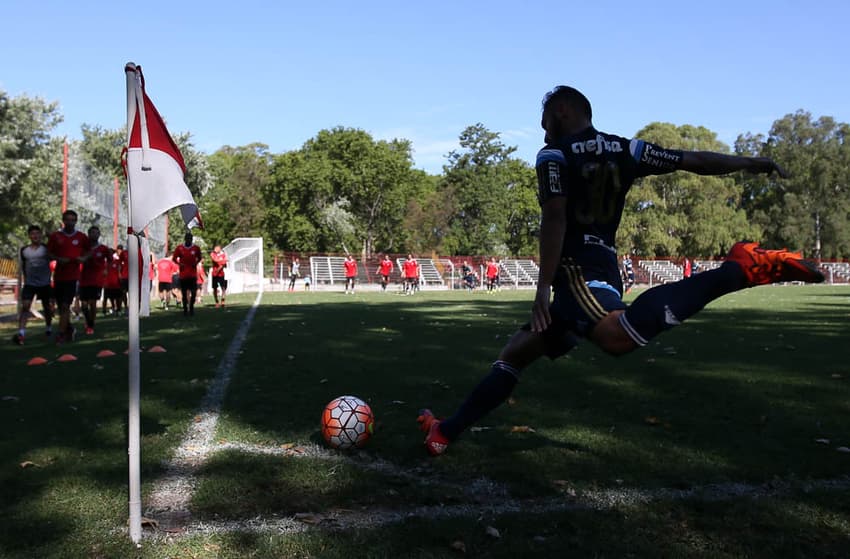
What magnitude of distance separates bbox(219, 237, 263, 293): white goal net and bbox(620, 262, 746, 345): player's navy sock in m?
37.5

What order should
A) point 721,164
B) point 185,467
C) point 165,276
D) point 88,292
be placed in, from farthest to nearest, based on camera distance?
point 165,276 → point 88,292 → point 185,467 → point 721,164

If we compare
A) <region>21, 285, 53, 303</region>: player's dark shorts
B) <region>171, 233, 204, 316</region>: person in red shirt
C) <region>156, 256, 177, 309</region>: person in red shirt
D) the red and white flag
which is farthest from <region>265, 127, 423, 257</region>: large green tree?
the red and white flag

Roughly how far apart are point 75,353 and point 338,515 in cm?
846

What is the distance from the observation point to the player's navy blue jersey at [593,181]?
3730mm

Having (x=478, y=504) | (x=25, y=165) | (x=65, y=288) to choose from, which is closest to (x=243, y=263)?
(x=25, y=165)

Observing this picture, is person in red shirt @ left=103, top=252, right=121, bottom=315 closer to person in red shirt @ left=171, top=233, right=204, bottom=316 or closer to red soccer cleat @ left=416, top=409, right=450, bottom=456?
person in red shirt @ left=171, top=233, right=204, bottom=316

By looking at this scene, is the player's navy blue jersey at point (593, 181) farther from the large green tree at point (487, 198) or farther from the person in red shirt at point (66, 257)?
the large green tree at point (487, 198)

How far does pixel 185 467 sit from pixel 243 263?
38.5 m

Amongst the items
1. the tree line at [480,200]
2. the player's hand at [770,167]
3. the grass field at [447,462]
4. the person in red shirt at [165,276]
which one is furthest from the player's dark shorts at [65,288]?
the tree line at [480,200]

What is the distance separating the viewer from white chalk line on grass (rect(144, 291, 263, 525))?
A: 3.76 metres

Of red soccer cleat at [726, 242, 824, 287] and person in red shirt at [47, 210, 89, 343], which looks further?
person in red shirt at [47, 210, 89, 343]

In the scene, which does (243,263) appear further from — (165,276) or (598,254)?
(598,254)

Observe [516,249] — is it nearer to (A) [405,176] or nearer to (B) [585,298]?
(A) [405,176]

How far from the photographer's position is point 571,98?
13.1 ft
